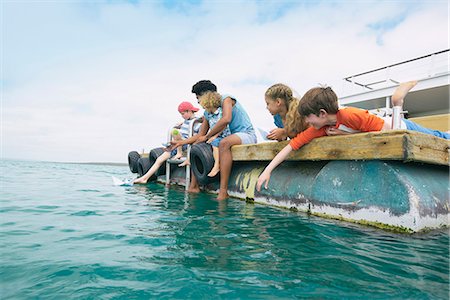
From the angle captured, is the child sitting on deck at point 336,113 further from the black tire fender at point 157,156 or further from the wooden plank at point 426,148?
the black tire fender at point 157,156

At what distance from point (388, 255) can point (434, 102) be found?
1229 centimetres

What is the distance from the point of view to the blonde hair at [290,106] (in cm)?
303

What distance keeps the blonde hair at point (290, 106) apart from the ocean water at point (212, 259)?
95cm

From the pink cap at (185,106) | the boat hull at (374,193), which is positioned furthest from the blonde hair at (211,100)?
the boat hull at (374,193)

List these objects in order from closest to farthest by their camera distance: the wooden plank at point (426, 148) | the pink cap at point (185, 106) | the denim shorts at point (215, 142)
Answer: the wooden plank at point (426, 148) < the denim shorts at point (215, 142) < the pink cap at point (185, 106)

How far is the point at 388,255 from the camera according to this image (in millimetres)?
1637

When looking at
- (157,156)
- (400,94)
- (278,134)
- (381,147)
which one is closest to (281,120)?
(278,134)

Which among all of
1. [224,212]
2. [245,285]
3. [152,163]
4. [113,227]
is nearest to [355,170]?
[224,212]

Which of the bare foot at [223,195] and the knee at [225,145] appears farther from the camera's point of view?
the knee at [225,145]

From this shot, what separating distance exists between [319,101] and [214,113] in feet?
7.41

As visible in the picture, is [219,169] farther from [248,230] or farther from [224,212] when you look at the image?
[248,230]

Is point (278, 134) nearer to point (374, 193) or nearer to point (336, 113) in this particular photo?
point (336, 113)

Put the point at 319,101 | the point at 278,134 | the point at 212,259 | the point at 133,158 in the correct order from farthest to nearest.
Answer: the point at 133,158
the point at 278,134
the point at 319,101
the point at 212,259

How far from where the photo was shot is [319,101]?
2.44 metres
